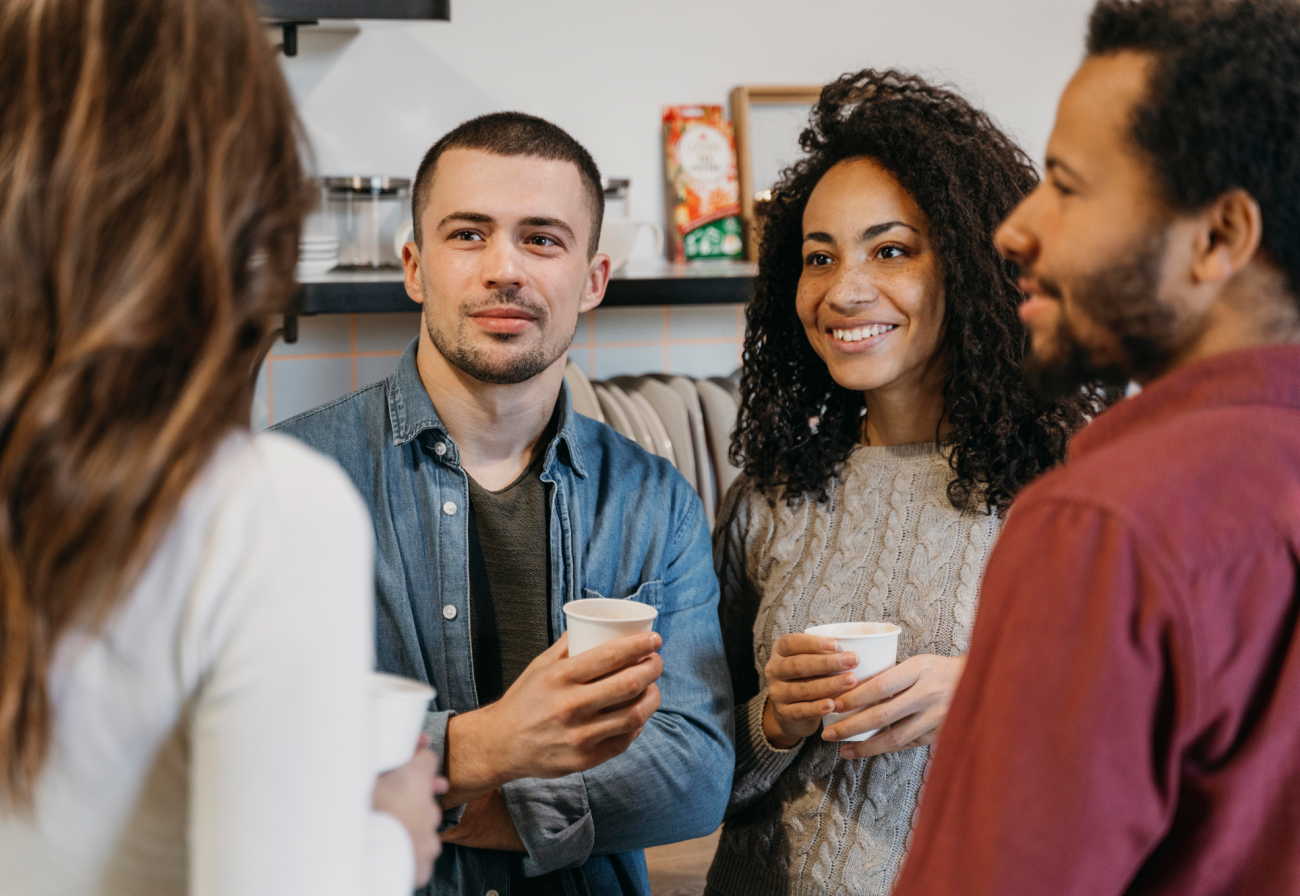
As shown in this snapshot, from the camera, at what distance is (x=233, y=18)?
1.84 ft

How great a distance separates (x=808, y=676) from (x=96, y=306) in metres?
0.82

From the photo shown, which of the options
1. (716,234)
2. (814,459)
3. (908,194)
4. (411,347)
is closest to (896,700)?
(814,459)

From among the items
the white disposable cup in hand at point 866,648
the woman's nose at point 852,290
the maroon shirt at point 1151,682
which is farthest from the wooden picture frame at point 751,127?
the maroon shirt at point 1151,682

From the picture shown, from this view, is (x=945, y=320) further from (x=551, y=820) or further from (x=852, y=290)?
(x=551, y=820)

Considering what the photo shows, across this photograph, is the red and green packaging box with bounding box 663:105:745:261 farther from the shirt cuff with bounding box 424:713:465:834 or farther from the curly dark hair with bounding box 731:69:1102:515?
the shirt cuff with bounding box 424:713:465:834

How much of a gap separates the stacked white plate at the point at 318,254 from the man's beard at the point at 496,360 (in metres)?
0.64

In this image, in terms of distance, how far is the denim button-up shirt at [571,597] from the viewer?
1263 millimetres

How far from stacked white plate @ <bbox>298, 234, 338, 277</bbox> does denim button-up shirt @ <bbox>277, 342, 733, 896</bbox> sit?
24.3 inches

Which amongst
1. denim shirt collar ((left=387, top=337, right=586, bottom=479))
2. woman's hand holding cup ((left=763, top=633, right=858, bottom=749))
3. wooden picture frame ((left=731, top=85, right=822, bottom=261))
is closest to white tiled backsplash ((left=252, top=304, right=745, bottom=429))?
wooden picture frame ((left=731, top=85, right=822, bottom=261))

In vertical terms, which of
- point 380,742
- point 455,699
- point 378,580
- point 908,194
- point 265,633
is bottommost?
point 455,699

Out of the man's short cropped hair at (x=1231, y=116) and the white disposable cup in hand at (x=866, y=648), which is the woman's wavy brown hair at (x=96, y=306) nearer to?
the man's short cropped hair at (x=1231, y=116)

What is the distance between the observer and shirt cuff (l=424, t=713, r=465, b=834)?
117cm

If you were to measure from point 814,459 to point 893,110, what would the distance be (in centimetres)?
Result: 46

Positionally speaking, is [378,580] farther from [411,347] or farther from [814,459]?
[814,459]
